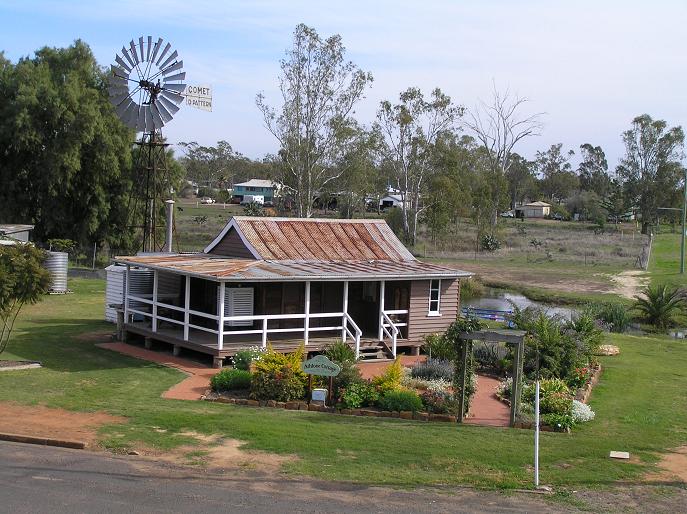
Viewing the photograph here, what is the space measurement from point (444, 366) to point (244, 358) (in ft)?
16.1

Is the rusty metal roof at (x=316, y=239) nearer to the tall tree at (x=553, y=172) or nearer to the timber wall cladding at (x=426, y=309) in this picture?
the timber wall cladding at (x=426, y=309)

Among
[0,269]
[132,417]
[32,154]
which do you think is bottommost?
[132,417]

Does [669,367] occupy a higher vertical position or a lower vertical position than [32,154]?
lower

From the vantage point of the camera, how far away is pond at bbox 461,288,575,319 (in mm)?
41969

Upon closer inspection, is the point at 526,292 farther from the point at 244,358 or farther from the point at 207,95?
the point at 244,358

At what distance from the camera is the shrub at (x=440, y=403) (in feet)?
53.4

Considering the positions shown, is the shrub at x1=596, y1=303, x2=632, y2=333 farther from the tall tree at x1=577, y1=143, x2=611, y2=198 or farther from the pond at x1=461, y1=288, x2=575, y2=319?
the tall tree at x1=577, y1=143, x2=611, y2=198

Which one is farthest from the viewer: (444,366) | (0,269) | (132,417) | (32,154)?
(32,154)

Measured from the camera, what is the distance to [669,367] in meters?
23.9

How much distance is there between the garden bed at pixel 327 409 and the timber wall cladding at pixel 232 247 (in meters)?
7.50

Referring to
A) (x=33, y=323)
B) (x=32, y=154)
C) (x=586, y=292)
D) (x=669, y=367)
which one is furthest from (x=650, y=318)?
(x=32, y=154)

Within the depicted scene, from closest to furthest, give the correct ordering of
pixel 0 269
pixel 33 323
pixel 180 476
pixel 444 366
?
pixel 180 476, pixel 0 269, pixel 444 366, pixel 33 323

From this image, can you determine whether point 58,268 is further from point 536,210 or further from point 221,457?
point 536,210

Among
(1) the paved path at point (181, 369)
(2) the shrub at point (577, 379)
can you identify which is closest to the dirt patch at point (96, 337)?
(1) the paved path at point (181, 369)
